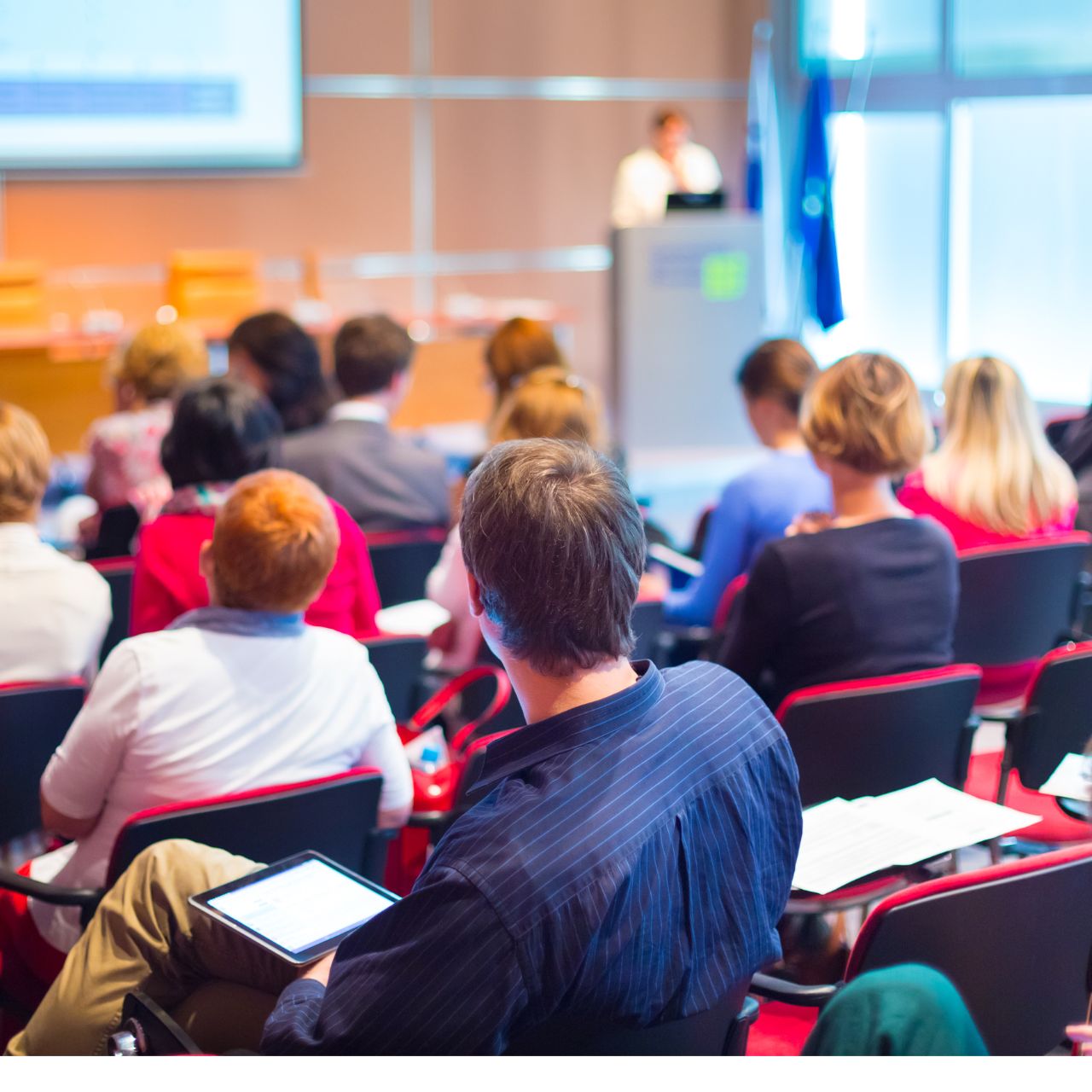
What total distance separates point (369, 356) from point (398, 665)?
62.6 inches

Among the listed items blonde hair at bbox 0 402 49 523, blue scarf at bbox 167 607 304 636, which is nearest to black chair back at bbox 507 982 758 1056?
blue scarf at bbox 167 607 304 636

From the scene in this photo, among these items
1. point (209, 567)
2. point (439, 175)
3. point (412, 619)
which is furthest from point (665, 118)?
point (209, 567)

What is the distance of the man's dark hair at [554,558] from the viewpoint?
1453 millimetres

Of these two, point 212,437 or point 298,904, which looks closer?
point 298,904

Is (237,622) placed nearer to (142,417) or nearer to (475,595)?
(475,595)

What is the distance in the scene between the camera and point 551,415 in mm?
3387

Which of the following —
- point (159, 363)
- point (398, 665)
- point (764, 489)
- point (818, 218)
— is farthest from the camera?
point (818, 218)

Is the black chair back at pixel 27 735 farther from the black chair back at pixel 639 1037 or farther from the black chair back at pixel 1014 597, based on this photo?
the black chair back at pixel 1014 597

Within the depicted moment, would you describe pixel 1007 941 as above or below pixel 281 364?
below

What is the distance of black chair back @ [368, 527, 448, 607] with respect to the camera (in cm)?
380

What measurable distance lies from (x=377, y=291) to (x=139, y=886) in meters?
7.27

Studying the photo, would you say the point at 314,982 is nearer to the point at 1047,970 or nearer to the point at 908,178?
the point at 1047,970

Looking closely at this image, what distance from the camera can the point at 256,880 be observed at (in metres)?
1.71
